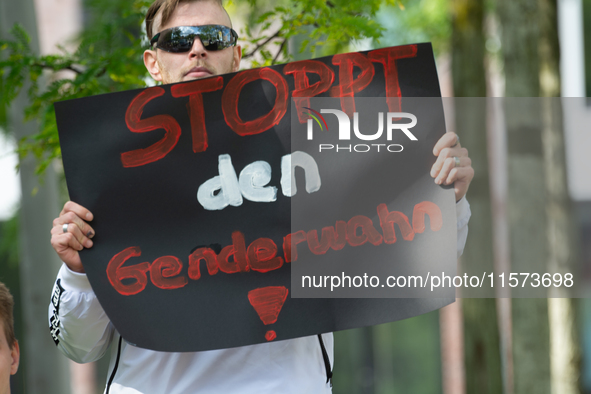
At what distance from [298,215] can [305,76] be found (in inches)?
19.0

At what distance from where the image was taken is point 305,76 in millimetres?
2039

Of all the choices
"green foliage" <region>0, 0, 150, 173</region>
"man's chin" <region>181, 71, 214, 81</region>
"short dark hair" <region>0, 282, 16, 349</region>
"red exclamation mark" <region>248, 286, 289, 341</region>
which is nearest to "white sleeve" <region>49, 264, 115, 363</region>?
"short dark hair" <region>0, 282, 16, 349</region>

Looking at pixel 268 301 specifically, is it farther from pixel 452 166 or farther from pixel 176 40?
pixel 176 40

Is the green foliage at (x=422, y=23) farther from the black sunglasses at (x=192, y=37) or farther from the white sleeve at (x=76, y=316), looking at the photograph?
the white sleeve at (x=76, y=316)

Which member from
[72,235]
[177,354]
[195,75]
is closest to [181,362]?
[177,354]

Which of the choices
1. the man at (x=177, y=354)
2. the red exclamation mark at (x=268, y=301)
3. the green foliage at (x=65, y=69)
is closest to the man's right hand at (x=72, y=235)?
the man at (x=177, y=354)

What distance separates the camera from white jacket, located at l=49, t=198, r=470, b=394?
5.74 feet

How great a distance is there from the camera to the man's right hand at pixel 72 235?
1.80 meters

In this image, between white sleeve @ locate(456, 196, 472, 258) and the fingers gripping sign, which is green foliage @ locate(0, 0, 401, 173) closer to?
the fingers gripping sign

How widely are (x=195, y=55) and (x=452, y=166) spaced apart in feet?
3.06

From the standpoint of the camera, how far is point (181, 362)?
5.98 feet

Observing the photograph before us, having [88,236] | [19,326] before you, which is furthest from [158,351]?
[19,326]

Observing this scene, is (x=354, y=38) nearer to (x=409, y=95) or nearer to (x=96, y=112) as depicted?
(x=409, y=95)

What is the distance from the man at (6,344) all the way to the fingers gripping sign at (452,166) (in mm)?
1439
